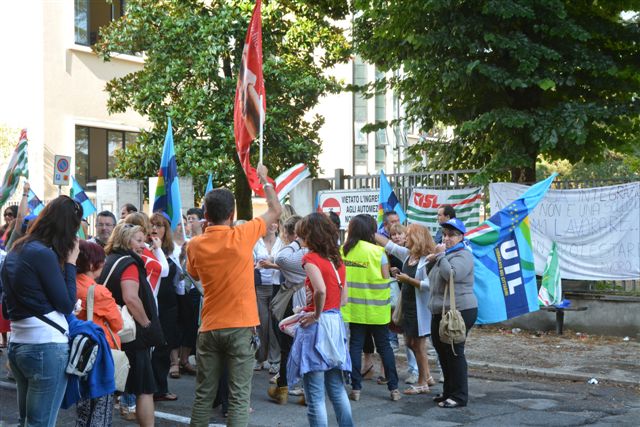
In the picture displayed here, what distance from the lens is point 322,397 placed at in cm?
679

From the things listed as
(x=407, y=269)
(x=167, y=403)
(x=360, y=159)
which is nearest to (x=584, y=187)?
(x=407, y=269)

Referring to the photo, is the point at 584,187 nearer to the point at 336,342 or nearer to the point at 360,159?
the point at 336,342

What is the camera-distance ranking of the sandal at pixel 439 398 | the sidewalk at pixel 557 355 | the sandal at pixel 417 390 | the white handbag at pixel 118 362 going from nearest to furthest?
the white handbag at pixel 118 362 < the sandal at pixel 439 398 < the sandal at pixel 417 390 < the sidewalk at pixel 557 355

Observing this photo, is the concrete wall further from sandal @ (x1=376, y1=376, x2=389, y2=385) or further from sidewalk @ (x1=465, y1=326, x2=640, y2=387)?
sandal @ (x1=376, y1=376, x2=389, y2=385)

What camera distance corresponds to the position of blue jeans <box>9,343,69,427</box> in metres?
5.20

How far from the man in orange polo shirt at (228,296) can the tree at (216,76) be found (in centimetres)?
1520

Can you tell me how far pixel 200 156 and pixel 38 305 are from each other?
16724 millimetres

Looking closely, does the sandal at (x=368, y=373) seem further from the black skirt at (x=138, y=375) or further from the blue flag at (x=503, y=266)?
the black skirt at (x=138, y=375)

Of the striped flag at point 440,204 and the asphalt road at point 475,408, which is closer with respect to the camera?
the asphalt road at point 475,408

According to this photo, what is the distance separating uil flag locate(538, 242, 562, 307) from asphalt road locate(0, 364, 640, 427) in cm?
338

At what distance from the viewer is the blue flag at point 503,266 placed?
10.8 m

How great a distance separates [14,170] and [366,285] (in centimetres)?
536

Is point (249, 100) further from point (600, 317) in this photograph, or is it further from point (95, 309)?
point (600, 317)

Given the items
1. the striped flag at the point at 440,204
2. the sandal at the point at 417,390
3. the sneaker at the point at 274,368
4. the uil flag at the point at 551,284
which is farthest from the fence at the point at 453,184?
the sneaker at the point at 274,368
